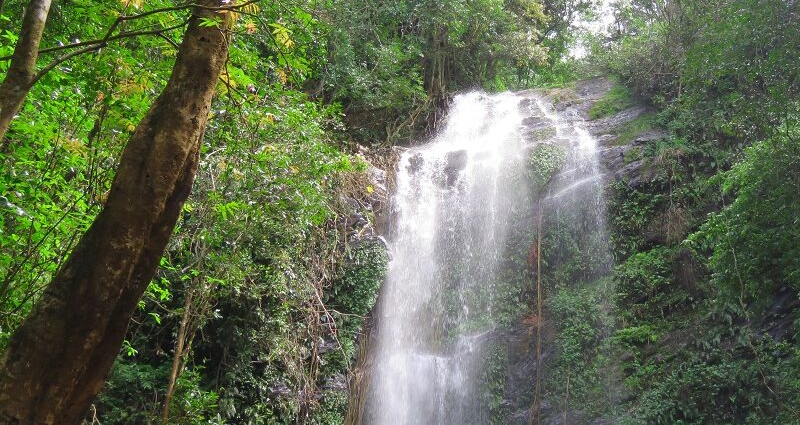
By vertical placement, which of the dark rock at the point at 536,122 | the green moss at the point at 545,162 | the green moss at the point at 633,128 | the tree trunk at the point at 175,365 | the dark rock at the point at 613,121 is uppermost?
the dark rock at the point at 536,122

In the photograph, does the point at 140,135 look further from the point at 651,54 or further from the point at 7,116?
the point at 651,54

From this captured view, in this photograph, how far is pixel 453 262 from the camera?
40.9ft

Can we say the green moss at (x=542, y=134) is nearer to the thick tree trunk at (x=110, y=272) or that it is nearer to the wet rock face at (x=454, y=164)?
the wet rock face at (x=454, y=164)

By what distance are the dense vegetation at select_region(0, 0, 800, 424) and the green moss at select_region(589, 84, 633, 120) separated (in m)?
0.07

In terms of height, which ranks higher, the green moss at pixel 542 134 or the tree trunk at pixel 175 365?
the green moss at pixel 542 134

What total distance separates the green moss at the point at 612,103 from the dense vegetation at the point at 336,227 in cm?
7

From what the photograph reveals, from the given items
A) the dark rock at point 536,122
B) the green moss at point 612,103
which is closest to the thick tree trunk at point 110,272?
the dark rock at point 536,122

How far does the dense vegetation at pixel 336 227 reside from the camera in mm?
4539

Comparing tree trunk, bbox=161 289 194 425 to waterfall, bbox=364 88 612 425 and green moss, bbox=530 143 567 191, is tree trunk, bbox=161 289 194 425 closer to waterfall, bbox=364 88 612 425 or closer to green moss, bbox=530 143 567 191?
waterfall, bbox=364 88 612 425

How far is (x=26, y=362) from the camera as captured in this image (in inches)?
86.7

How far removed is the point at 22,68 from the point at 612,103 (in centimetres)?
1444

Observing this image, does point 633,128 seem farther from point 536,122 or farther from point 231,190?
point 231,190

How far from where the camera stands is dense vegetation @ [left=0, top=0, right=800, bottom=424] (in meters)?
4.54

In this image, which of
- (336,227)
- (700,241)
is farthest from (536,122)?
(336,227)
